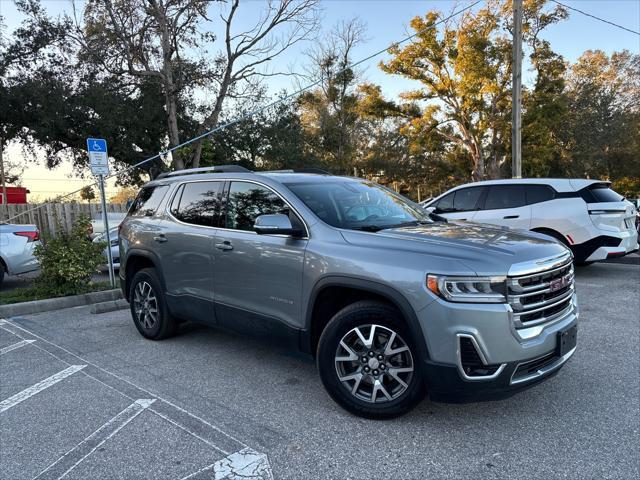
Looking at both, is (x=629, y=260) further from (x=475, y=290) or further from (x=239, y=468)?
(x=239, y=468)

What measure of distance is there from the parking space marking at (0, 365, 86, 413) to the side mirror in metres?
2.35

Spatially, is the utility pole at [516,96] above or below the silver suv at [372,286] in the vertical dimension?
above

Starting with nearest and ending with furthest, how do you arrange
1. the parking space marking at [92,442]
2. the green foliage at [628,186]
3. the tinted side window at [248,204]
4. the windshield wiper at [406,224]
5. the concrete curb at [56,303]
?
the parking space marking at [92,442], the windshield wiper at [406,224], the tinted side window at [248,204], the concrete curb at [56,303], the green foliage at [628,186]

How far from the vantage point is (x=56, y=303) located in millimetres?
6969

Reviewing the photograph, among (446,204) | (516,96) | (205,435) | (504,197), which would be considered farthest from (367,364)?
(516,96)

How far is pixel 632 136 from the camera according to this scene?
109 ft

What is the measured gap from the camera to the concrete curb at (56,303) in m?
6.55

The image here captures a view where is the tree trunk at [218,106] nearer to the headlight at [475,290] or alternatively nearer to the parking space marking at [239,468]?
the parking space marking at [239,468]

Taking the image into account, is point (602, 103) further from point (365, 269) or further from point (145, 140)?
point (365, 269)

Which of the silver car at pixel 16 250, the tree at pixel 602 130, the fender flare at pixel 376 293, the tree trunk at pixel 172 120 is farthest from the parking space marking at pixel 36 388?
the tree at pixel 602 130

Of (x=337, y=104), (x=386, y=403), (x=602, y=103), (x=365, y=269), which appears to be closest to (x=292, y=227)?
(x=365, y=269)

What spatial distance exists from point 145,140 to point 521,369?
71.3 ft

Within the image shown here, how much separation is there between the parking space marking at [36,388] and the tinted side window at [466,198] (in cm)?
730

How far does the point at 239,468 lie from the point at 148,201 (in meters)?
3.61
